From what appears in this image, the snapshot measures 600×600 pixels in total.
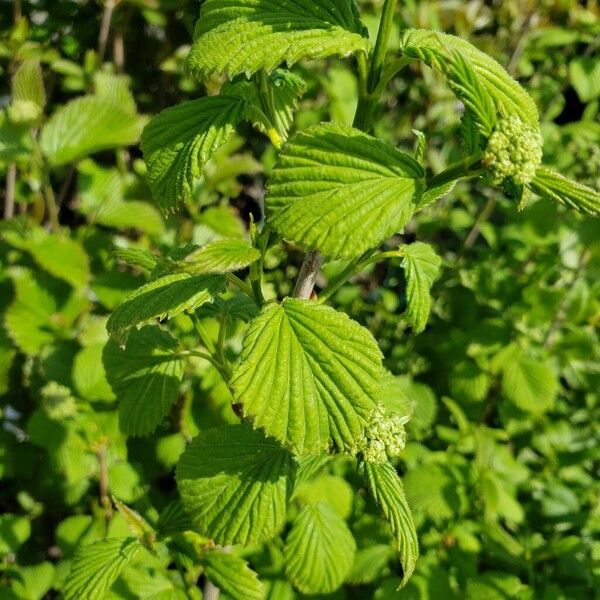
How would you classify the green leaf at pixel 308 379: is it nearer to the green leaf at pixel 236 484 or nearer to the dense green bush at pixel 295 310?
the dense green bush at pixel 295 310

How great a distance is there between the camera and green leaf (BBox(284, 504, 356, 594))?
44.9 inches

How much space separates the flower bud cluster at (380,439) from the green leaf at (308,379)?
0.23 ft

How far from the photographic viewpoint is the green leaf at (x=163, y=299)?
2.44 ft

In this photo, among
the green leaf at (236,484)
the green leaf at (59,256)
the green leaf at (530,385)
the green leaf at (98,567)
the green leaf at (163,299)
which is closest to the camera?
the green leaf at (163,299)

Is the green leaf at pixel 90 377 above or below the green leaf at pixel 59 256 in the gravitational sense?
below

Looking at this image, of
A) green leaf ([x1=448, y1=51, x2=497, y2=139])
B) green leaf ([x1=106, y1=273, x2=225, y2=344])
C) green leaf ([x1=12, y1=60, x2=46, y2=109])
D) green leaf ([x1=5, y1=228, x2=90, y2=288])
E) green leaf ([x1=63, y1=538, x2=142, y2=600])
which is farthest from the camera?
green leaf ([x1=12, y1=60, x2=46, y2=109])

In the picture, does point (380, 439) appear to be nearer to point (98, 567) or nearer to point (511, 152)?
point (511, 152)

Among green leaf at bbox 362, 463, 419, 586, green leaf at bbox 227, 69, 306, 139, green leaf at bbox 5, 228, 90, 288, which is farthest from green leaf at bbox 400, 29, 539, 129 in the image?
green leaf at bbox 5, 228, 90, 288

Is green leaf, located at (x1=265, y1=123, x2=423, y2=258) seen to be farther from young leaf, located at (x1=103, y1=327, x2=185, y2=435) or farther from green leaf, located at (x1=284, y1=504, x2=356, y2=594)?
green leaf, located at (x1=284, y1=504, x2=356, y2=594)

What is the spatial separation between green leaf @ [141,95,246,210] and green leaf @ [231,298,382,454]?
18 cm

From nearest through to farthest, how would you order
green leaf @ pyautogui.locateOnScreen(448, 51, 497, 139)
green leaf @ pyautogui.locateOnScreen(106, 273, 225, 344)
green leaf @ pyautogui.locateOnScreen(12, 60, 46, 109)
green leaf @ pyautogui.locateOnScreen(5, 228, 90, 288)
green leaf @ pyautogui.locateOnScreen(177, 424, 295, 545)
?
green leaf @ pyautogui.locateOnScreen(448, 51, 497, 139)
green leaf @ pyautogui.locateOnScreen(106, 273, 225, 344)
green leaf @ pyautogui.locateOnScreen(177, 424, 295, 545)
green leaf @ pyautogui.locateOnScreen(5, 228, 90, 288)
green leaf @ pyautogui.locateOnScreen(12, 60, 46, 109)

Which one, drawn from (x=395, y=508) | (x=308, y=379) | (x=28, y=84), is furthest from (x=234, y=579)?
(x=28, y=84)

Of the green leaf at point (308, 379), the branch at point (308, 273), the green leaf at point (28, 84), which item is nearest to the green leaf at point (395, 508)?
the green leaf at point (308, 379)

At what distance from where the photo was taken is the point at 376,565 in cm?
151
